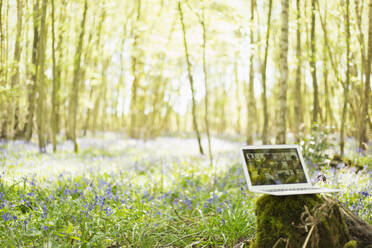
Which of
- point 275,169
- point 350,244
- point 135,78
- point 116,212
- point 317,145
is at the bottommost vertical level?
point 116,212

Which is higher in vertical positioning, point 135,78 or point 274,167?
point 135,78

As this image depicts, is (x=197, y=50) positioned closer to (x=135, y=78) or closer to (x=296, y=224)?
(x=135, y=78)

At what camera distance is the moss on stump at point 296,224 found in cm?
285

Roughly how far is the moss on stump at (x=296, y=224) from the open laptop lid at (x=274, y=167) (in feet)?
0.60

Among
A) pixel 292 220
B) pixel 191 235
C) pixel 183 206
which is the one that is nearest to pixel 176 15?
pixel 183 206

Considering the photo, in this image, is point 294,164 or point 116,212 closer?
point 294,164

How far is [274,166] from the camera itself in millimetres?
3227

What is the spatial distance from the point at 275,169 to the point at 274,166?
1.3 inches

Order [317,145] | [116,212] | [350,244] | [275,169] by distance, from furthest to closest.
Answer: [317,145] < [116,212] < [275,169] < [350,244]

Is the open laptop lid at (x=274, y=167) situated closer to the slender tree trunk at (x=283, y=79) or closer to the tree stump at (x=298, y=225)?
the tree stump at (x=298, y=225)

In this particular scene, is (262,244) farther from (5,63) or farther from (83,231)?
(5,63)

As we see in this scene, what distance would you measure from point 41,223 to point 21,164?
12.7 feet

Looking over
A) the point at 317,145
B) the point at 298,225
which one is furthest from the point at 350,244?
the point at 317,145

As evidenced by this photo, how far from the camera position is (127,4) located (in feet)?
68.1
